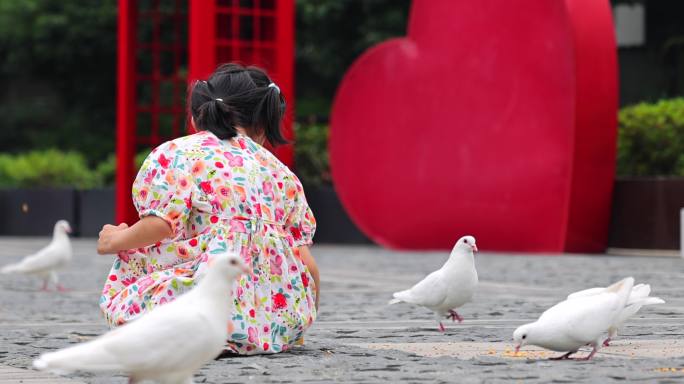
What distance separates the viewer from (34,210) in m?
25.5

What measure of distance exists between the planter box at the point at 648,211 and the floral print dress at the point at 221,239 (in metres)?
10.4

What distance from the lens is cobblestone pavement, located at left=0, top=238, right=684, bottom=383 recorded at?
532 cm

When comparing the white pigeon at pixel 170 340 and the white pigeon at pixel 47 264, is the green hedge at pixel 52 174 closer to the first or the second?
Result: the white pigeon at pixel 47 264

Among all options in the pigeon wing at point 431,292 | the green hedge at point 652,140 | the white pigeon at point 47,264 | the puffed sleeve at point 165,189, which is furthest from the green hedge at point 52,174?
the puffed sleeve at point 165,189

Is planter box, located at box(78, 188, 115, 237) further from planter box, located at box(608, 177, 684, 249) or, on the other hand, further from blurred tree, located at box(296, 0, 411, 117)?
planter box, located at box(608, 177, 684, 249)

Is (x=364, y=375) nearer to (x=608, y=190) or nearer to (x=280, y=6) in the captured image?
(x=608, y=190)

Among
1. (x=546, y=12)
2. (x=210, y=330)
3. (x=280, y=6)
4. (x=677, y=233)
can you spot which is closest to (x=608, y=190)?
(x=677, y=233)

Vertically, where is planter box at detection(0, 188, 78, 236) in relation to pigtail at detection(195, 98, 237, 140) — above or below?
below

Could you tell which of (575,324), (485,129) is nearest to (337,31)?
(485,129)

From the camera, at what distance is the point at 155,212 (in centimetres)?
579

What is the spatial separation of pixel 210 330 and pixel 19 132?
3262 cm

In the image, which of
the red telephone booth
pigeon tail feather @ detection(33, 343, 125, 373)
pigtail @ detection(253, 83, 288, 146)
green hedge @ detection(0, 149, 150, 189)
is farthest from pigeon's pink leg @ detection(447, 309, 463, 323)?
green hedge @ detection(0, 149, 150, 189)

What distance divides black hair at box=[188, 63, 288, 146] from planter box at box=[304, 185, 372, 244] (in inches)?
566

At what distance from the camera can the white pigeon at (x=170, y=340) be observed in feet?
13.5
